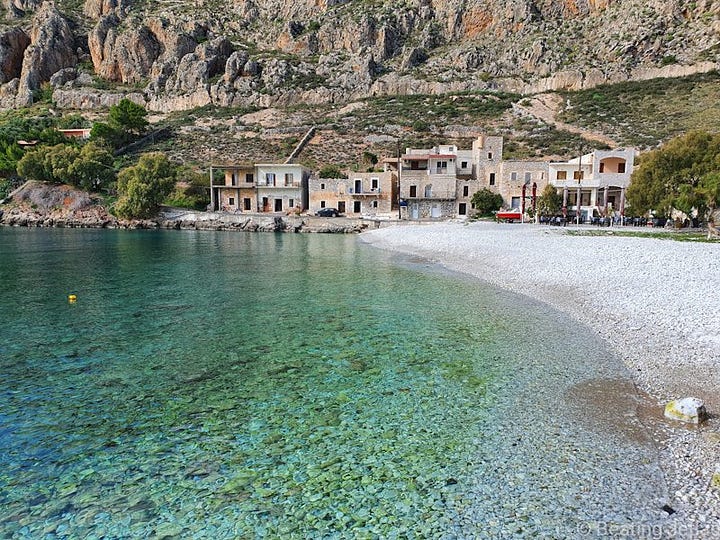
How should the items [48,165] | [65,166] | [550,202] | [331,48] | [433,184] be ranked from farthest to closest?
1. [331,48]
2. [48,165]
3. [65,166]
4. [433,184]
5. [550,202]

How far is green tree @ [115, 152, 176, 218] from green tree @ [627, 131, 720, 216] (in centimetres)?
4884

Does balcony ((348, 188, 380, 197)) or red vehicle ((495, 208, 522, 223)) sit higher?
balcony ((348, 188, 380, 197))

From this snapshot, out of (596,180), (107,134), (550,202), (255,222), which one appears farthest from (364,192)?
(107,134)

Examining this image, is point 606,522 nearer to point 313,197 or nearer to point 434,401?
point 434,401

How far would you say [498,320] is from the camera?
1331cm

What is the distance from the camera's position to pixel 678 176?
33094mm

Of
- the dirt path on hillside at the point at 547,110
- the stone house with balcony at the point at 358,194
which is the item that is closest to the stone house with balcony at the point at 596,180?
the stone house with balcony at the point at 358,194

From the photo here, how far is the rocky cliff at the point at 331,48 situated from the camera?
88.4 meters

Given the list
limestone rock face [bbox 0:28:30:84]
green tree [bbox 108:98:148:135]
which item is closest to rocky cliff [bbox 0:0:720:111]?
limestone rock face [bbox 0:28:30:84]

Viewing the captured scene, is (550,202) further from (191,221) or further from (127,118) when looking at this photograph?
(127,118)

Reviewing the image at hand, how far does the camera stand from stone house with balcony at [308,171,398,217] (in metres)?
57.3

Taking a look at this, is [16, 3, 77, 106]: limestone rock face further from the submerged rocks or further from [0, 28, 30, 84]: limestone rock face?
the submerged rocks

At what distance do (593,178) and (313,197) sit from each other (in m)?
31.5

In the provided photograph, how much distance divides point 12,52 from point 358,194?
356ft
